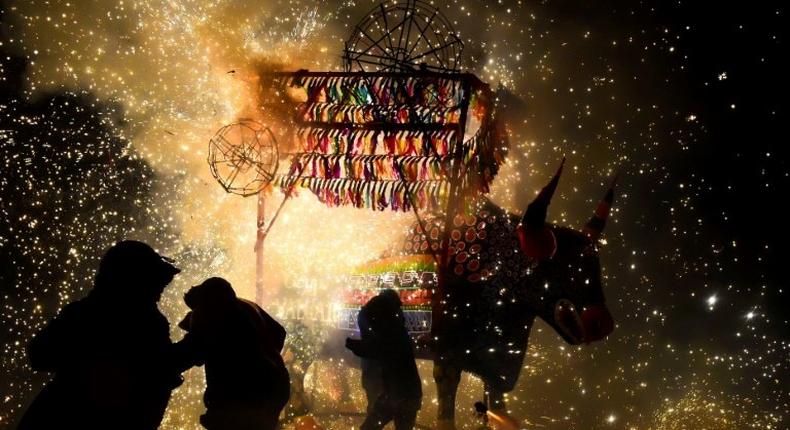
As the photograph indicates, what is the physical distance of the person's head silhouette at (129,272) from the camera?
275 cm

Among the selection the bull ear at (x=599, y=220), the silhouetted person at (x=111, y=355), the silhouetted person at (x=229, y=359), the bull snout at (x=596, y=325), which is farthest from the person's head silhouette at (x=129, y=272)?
the bull ear at (x=599, y=220)

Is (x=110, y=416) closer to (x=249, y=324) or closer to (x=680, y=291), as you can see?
(x=249, y=324)

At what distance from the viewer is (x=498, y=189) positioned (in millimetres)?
11258

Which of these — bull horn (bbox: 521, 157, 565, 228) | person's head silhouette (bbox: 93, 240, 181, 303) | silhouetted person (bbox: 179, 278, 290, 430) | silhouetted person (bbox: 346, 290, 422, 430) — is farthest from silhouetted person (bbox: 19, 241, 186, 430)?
bull horn (bbox: 521, 157, 565, 228)

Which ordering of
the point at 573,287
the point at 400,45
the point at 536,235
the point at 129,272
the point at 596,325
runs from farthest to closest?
1. the point at 400,45
2. the point at 573,287
3. the point at 596,325
4. the point at 536,235
5. the point at 129,272

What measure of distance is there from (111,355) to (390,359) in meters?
2.80

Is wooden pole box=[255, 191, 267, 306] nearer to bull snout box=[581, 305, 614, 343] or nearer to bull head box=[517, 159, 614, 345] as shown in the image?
bull head box=[517, 159, 614, 345]

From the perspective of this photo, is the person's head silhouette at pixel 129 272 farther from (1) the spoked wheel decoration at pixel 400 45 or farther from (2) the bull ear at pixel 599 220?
(2) the bull ear at pixel 599 220

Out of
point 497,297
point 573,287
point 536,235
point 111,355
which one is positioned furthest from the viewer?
point 497,297

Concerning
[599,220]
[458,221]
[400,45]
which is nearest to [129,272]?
[458,221]

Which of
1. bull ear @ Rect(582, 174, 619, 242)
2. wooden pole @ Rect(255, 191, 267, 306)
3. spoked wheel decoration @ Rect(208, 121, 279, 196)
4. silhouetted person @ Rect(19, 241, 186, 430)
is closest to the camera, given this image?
silhouetted person @ Rect(19, 241, 186, 430)

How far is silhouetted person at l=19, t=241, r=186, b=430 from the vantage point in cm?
257

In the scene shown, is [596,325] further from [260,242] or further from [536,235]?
[260,242]

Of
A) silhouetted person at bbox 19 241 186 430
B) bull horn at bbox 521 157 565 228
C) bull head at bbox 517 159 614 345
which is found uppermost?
bull horn at bbox 521 157 565 228
